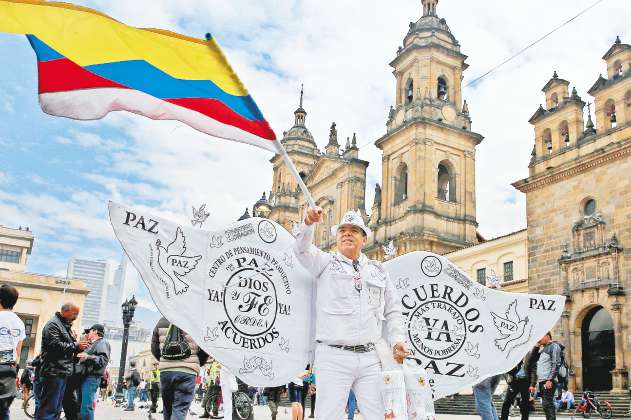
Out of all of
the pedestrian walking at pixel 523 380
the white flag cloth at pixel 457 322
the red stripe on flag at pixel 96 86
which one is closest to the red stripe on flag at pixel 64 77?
the red stripe on flag at pixel 96 86

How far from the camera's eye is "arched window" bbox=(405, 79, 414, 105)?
40.8 m

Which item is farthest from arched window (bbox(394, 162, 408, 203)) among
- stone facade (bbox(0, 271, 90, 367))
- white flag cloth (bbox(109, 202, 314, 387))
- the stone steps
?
white flag cloth (bbox(109, 202, 314, 387))

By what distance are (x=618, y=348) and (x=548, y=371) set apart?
13.2 metres

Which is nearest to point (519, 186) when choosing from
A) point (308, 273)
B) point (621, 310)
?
point (621, 310)

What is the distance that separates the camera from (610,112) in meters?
23.6

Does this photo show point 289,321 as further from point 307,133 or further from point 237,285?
point 307,133

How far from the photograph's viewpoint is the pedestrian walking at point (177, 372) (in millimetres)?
6074

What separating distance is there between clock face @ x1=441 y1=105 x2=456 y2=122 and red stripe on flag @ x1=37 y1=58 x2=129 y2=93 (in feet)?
119

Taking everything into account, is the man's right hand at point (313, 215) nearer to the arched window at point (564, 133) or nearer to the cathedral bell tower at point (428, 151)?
the arched window at point (564, 133)

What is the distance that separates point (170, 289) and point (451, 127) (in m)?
35.8

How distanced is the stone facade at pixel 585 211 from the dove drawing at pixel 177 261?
18.7 metres

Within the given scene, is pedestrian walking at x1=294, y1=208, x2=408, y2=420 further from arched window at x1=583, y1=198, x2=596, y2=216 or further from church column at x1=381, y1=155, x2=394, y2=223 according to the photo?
church column at x1=381, y1=155, x2=394, y2=223

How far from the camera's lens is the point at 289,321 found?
5496 millimetres

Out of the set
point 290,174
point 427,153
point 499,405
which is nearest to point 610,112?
point 499,405
